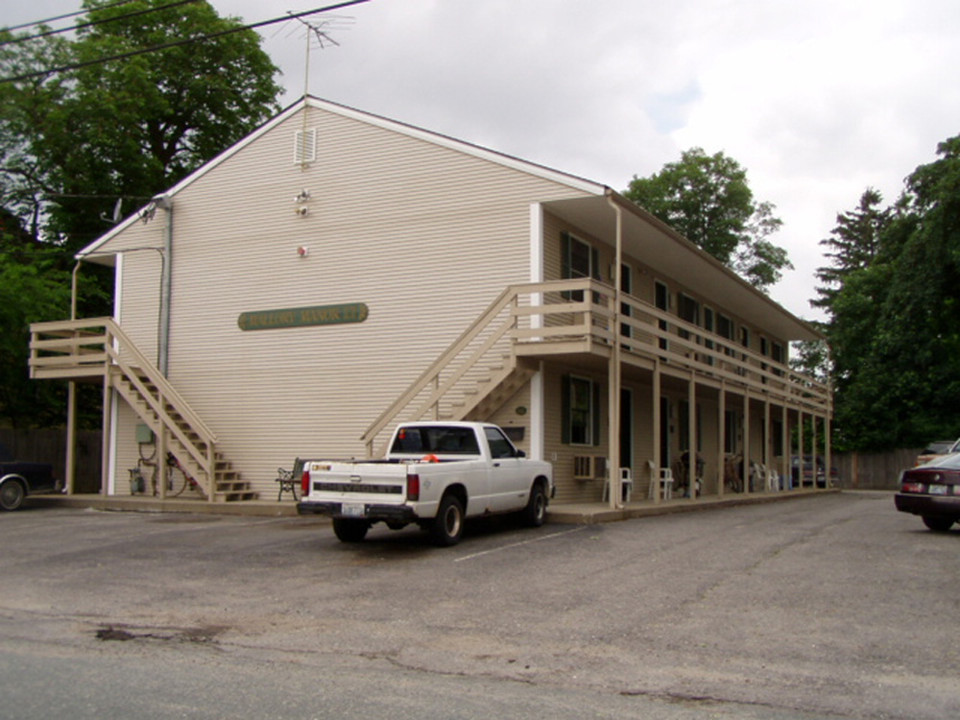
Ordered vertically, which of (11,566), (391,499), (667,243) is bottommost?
(11,566)

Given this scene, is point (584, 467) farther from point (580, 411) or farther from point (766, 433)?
point (766, 433)

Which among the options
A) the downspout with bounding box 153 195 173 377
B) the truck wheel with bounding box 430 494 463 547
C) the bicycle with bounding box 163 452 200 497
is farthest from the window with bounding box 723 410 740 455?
the truck wheel with bounding box 430 494 463 547

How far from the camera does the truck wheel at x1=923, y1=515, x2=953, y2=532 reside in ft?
51.1

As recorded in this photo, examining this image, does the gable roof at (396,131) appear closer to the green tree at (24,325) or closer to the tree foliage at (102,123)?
the green tree at (24,325)

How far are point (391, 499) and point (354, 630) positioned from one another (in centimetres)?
406

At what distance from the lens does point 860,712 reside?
601 cm

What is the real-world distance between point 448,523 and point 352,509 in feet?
4.53

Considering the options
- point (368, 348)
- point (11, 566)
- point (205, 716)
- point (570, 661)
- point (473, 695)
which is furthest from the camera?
point (368, 348)

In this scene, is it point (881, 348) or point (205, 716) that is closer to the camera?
point (205, 716)

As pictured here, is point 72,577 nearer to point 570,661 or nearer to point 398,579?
point 398,579

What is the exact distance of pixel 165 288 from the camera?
23.2 metres

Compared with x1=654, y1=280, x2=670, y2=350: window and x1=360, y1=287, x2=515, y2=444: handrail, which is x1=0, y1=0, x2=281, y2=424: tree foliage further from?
x1=654, y1=280, x2=670, y2=350: window

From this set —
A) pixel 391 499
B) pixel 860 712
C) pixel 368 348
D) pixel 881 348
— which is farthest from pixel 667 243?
pixel 881 348

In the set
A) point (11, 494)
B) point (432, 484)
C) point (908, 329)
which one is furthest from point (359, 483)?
point (908, 329)
